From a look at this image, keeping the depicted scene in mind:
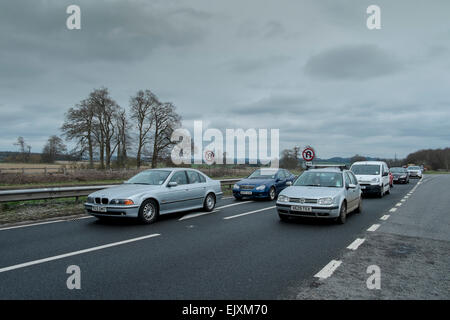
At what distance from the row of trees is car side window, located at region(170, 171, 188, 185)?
29.3 metres

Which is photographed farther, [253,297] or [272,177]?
[272,177]

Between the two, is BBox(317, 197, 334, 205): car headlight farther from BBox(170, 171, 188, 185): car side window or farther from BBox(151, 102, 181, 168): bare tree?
BBox(151, 102, 181, 168): bare tree

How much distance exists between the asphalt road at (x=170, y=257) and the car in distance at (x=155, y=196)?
1.29 feet

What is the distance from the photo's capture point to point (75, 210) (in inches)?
406

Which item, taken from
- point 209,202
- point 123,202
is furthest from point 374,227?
point 123,202

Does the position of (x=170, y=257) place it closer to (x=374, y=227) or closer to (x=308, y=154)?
(x=374, y=227)

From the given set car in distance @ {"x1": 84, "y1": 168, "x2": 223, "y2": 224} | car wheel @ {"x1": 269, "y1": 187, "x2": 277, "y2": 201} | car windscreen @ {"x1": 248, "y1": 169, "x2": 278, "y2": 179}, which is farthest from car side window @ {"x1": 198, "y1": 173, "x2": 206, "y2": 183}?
car windscreen @ {"x1": 248, "y1": 169, "x2": 278, "y2": 179}

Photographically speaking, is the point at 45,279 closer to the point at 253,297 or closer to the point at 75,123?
the point at 253,297

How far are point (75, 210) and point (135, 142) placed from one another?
31613mm

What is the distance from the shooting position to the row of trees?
3584 centimetres

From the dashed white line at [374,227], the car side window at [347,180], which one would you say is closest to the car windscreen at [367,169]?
the car side window at [347,180]

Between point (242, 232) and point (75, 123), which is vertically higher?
point (75, 123)

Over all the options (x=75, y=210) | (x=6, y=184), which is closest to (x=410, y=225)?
(x=75, y=210)

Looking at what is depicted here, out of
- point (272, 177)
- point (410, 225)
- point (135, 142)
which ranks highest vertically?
point (135, 142)
